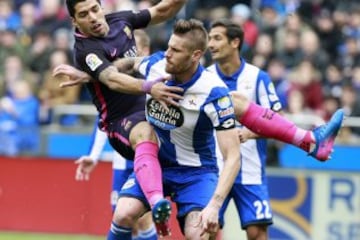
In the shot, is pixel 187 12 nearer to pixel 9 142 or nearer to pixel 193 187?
pixel 9 142

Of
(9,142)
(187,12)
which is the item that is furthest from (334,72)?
(9,142)

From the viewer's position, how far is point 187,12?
2225cm

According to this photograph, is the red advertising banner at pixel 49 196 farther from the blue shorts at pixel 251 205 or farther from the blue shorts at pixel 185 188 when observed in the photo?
the blue shorts at pixel 185 188

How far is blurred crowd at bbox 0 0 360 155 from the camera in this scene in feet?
65.1

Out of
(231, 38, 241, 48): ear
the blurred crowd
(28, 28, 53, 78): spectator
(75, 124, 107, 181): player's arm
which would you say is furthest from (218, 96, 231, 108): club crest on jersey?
(28, 28, 53, 78): spectator

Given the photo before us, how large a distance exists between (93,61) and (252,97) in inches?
76.4

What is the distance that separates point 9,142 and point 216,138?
872cm

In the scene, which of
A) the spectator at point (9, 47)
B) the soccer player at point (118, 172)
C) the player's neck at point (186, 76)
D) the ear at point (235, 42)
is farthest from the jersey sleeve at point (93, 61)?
the spectator at point (9, 47)

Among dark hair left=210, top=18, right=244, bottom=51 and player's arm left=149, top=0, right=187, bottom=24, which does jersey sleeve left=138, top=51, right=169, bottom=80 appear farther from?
dark hair left=210, top=18, right=244, bottom=51

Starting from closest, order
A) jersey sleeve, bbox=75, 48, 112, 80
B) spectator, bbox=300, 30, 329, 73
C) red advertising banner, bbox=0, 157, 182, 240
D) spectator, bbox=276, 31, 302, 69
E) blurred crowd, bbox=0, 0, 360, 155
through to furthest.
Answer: jersey sleeve, bbox=75, 48, 112, 80 < red advertising banner, bbox=0, 157, 182, 240 < blurred crowd, bbox=0, 0, 360, 155 < spectator, bbox=300, 30, 329, 73 < spectator, bbox=276, 31, 302, 69

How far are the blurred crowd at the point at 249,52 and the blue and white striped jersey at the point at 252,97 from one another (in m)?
5.84

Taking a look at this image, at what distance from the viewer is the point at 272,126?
12.2m

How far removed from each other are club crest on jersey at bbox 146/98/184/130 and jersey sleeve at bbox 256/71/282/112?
1.81m

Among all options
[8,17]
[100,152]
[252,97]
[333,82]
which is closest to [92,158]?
[100,152]
